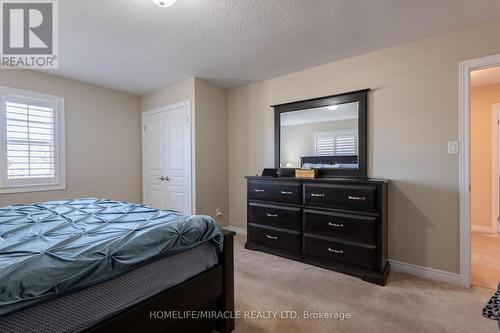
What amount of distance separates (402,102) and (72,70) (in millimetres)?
3970

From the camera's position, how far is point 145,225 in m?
1.40

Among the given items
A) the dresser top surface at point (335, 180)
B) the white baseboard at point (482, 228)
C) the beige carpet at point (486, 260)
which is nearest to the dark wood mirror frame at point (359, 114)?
the dresser top surface at point (335, 180)

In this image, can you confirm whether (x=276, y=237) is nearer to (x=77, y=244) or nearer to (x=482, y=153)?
(x=77, y=244)

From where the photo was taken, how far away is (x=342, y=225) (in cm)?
239

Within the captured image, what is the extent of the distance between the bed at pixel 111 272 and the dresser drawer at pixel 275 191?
1.27 meters

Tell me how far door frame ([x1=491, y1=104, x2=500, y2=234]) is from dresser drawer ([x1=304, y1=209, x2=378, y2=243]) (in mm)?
2965

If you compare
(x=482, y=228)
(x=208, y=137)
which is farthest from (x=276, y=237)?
(x=482, y=228)

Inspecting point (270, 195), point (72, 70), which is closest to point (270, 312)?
point (270, 195)

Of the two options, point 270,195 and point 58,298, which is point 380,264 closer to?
point 270,195

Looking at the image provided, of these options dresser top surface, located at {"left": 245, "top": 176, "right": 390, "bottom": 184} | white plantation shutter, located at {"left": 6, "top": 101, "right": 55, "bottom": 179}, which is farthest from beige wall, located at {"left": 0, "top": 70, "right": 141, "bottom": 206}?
dresser top surface, located at {"left": 245, "top": 176, "right": 390, "bottom": 184}

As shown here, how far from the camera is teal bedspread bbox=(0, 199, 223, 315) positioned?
0.84 metres

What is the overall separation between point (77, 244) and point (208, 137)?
8.67 ft

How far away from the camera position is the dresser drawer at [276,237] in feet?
8.84

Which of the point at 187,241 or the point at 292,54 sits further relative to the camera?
the point at 292,54
